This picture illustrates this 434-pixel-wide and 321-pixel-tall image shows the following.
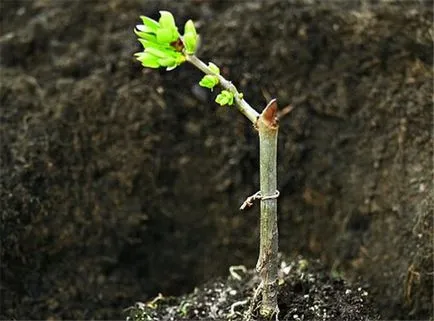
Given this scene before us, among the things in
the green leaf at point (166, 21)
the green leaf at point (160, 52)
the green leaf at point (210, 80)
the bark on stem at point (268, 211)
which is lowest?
the bark on stem at point (268, 211)

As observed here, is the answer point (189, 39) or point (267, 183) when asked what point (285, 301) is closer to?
point (267, 183)

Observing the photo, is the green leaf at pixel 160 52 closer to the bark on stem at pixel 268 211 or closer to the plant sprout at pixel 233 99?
the plant sprout at pixel 233 99

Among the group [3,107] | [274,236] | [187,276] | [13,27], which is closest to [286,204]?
[187,276]

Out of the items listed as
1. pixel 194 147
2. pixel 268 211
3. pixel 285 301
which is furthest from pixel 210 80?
pixel 194 147

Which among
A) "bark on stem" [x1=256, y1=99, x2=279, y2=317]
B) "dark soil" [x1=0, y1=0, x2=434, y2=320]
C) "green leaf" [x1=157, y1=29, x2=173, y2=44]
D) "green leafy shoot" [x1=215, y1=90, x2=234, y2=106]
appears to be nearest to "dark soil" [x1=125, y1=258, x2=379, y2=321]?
"bark on stem" [x1=256, y1=99, x2=279, y2=317]

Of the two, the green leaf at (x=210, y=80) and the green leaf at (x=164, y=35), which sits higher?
the green leaf at (x=164, y=35)

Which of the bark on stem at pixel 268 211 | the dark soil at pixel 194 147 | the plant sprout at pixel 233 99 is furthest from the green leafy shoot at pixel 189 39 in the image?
the dark soil at pixel 194 147

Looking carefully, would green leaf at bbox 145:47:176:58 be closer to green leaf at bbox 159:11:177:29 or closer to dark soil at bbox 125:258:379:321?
green leaf at bbox 159:11:177:29
